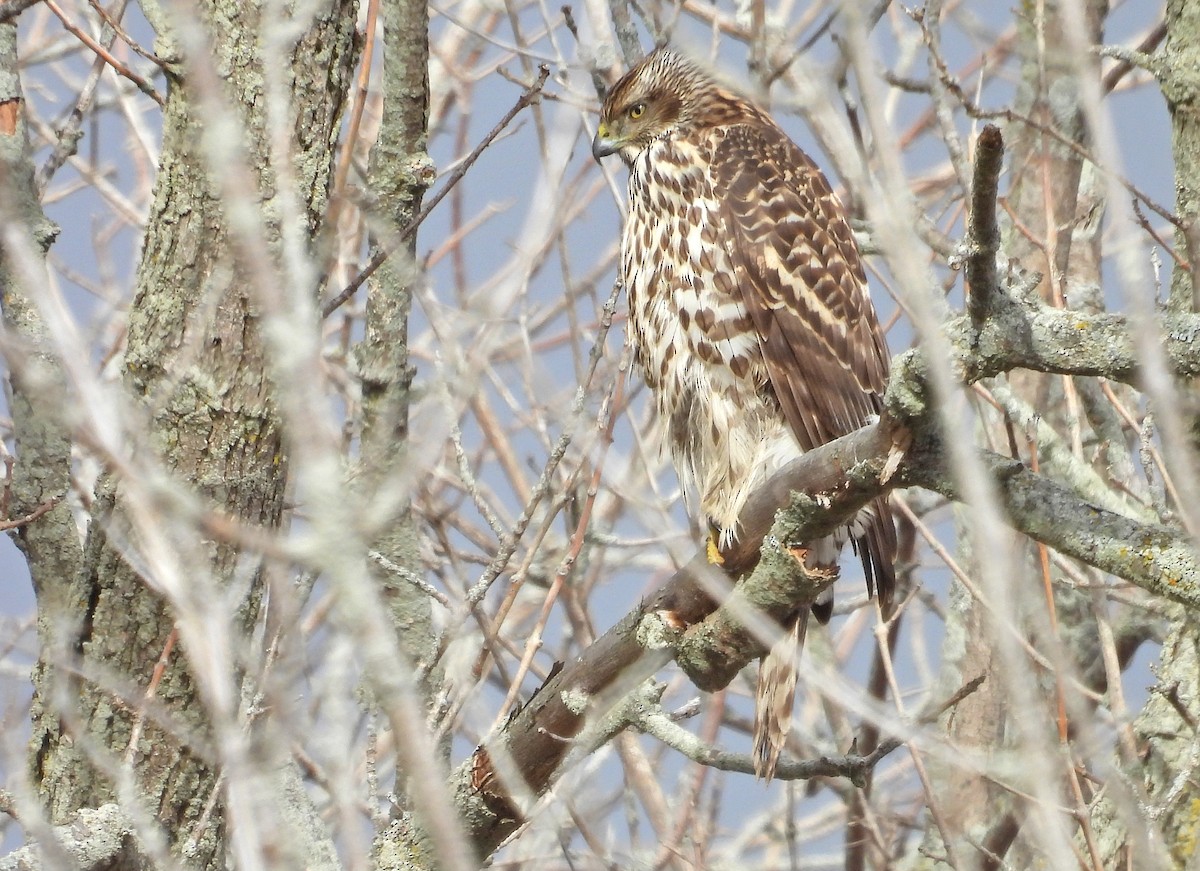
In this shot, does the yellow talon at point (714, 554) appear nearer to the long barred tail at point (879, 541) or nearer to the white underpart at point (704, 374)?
the white underpart at point (704, 374)

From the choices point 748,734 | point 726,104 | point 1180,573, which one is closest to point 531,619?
point 748,734

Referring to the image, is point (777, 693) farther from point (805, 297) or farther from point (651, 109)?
point (651, 109)

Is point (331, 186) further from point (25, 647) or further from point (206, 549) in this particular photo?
point (25, 647)

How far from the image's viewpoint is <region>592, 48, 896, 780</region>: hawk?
12.9ft

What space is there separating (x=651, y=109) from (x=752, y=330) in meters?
0.94

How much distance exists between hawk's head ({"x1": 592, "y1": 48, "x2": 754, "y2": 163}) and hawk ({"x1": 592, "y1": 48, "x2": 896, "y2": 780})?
0.47 ft

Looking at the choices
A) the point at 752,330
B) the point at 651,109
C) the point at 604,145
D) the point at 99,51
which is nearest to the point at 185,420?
the point at 99,51

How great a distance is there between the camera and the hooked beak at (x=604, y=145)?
4547 mm

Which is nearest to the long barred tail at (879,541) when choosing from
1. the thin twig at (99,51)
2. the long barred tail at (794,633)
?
the long barred tail at (794,633)

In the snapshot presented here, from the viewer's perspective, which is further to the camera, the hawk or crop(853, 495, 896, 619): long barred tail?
the hawk

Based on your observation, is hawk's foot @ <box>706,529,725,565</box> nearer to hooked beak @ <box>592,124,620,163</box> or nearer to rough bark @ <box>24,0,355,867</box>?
rough bark @ <box>24,0,355,867</box>

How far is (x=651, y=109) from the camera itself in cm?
455

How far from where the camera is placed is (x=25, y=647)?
320cm

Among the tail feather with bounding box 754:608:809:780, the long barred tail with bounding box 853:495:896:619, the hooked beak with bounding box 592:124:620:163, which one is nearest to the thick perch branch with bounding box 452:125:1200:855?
the tail feather with bounding box 754:608:809:780
